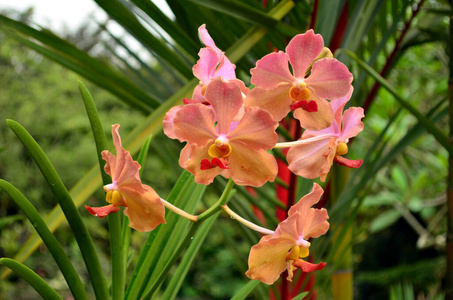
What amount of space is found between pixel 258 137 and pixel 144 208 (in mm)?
96

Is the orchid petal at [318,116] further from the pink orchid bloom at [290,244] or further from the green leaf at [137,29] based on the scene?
the green leaf at [137,29]

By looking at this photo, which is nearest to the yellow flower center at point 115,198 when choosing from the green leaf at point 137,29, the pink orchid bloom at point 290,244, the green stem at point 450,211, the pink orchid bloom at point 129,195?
the pink orchid bloom at point 129,195

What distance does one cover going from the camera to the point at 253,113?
30 centimetres

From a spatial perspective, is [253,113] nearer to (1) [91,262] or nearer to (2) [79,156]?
(1) [91,262]

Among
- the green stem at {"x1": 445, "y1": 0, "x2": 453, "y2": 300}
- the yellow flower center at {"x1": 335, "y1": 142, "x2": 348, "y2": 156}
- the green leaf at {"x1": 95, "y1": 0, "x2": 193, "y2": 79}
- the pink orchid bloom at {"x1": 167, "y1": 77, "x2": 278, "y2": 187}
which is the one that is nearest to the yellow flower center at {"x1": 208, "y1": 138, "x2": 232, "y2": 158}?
the pink orchid bloom at {"x1": 167, "y1": 77, "x2": 278, "y2": 187}

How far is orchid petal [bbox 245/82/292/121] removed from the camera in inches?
12.4

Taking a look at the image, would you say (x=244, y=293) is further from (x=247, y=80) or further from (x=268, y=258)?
(x=247, y=80)

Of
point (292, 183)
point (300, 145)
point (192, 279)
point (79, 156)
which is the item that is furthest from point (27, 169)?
point (300, 145)

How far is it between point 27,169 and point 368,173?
328cm

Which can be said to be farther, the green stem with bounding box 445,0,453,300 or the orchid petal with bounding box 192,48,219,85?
the green stem with bounding box 445,0,453,300

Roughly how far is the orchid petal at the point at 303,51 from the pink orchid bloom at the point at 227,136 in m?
0.05

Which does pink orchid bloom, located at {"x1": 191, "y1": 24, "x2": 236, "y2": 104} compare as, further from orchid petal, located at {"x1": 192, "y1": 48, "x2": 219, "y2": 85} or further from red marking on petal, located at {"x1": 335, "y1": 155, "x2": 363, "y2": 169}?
red marking on petal, located at {"x1": 335, "y1": 155, "x2": 363, "y2": 169}

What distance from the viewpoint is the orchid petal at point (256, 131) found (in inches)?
11.6

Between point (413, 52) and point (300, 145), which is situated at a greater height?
point (413, 52)
